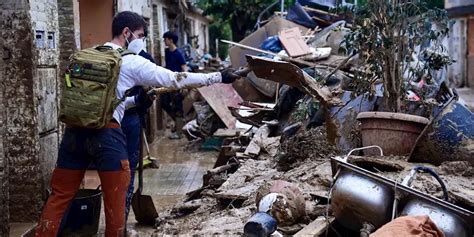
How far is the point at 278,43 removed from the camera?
12.2 meters

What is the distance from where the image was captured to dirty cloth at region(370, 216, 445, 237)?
11.3 feet

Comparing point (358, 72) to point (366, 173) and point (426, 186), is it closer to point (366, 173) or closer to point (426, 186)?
point (426, 186)

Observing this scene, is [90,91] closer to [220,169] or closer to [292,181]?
[292,181]

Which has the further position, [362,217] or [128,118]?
[128,118]

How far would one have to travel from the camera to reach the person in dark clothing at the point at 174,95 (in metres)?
12.7

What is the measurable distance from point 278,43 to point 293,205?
7.90 m

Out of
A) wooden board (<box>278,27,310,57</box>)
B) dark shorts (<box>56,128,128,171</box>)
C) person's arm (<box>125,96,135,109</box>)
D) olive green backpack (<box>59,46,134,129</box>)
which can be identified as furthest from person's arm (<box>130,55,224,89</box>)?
wooden board (<box>278,27,310,57</box>)

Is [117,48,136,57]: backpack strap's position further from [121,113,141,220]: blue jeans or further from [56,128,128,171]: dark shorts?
[121,113,141,220]: blue jeans

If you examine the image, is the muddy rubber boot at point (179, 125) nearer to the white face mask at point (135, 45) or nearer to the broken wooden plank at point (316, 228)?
the white face mask at point (135, 45)

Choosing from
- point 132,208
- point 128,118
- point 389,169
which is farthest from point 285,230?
point 132,208

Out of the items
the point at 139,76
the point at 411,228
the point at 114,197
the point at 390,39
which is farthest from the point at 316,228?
the point at 390,39

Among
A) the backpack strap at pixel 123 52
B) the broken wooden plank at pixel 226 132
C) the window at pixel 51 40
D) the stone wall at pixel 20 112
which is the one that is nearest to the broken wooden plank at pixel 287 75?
the backpack strap at pixel 123 52

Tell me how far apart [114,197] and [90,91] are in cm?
76

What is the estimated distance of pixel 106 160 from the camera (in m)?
4.84
